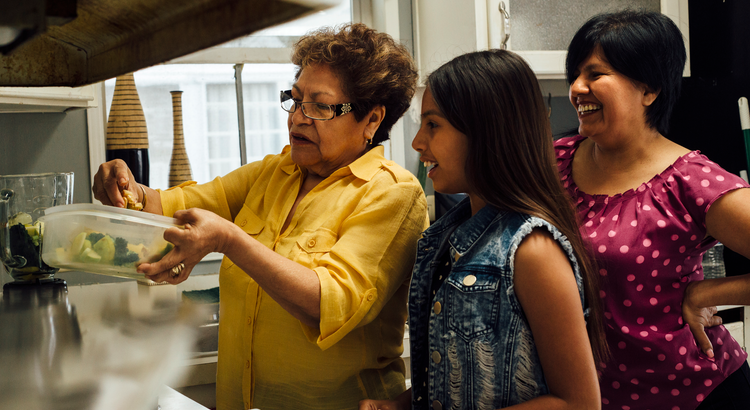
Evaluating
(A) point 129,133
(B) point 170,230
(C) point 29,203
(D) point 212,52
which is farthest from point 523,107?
(D) point 212,52

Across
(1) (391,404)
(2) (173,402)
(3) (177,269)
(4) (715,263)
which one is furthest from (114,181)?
(4) (715,263)

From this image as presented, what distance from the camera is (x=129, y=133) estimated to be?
6.36 feet

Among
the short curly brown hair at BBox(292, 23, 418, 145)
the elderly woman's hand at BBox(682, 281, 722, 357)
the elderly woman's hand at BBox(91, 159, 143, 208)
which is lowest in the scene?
the elderly woman's hand at BBox(682, 281, 722, 357)

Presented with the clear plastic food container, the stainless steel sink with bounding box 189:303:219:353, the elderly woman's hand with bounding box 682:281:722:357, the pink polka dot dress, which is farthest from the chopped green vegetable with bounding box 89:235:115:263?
the elderly woman's hand with bounding box 682:281:722:357

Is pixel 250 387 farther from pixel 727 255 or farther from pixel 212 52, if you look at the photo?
pixel 727 255

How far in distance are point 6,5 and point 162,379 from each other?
0.57 meters

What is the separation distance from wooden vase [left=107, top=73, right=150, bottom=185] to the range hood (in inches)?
46.9

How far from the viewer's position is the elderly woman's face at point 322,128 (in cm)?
112

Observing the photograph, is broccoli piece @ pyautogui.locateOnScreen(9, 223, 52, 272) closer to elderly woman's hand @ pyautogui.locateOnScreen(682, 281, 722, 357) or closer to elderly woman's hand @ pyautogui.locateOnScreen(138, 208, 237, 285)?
elderly woman's hand @ pyautogui.locateOnScreen(138, 208, 237, 285)

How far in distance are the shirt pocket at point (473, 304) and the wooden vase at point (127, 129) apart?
1374mm

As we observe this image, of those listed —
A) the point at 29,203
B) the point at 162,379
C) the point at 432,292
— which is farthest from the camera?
the point at 29,203

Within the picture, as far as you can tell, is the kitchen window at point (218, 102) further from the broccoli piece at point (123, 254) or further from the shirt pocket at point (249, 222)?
the broccoli piece at point (123, 254)

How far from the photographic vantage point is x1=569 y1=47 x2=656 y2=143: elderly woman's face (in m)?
1.18

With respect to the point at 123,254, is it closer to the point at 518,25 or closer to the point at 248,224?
the point at 248,224
